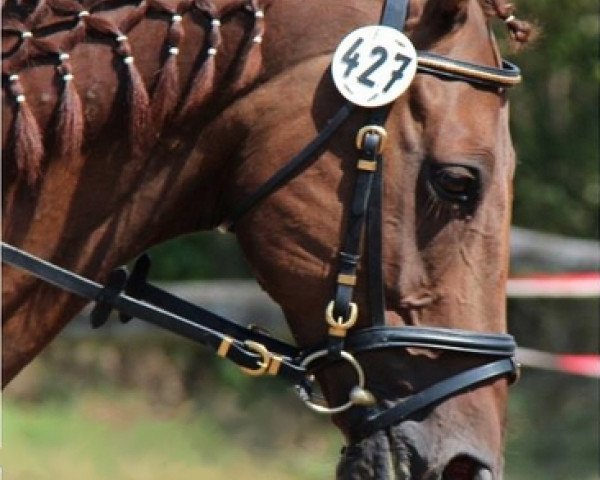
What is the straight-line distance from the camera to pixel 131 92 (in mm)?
3180

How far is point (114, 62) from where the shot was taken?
3215 millimetres

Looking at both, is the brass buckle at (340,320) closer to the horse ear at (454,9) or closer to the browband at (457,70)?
the browband at (457,70)

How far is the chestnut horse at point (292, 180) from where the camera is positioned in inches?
126

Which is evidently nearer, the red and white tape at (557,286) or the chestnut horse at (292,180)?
the chestnut horse at (292,180)

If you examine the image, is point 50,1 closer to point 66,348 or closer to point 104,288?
point 104,288

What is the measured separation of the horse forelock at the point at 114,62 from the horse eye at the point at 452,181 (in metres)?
0.50

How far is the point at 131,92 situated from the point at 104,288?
476 mm

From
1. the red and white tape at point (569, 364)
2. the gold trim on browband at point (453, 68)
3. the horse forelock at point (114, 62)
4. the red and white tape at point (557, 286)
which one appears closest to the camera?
the horse forelock at point (114, 62)

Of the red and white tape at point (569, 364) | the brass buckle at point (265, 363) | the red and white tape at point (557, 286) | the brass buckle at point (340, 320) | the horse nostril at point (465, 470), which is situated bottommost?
the red and white tape at point (569, 364)

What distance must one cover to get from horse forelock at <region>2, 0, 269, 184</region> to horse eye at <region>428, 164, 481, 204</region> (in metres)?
0.50

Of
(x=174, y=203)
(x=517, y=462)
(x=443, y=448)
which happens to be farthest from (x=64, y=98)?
(x=517, y=462)

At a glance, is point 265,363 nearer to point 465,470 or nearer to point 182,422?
point 465,470

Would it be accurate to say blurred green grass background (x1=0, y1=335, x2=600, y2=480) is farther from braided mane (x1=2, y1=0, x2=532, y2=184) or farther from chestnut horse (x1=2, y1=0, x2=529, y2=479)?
braided mane (x1=2, y1=0, x2=532, y2=184)

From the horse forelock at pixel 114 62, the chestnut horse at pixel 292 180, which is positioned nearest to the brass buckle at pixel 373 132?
the chestnut horse at pixel 292 180
